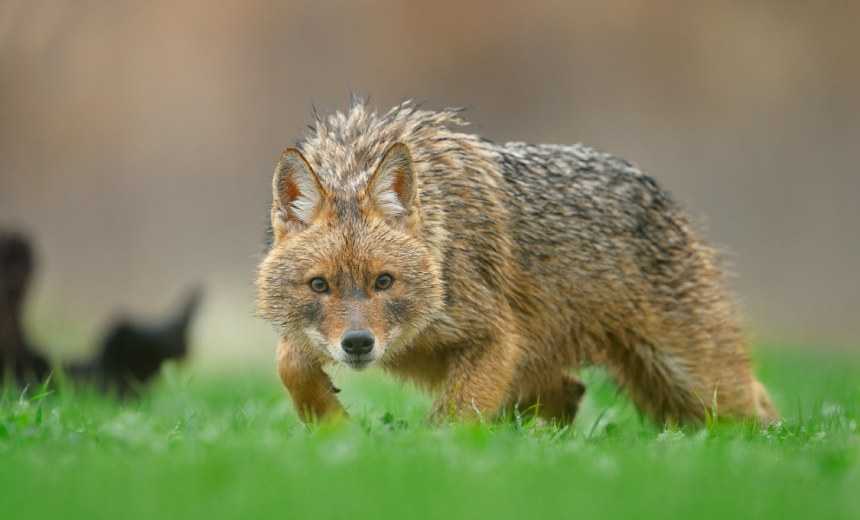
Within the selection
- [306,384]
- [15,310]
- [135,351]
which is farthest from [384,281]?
[15,310]

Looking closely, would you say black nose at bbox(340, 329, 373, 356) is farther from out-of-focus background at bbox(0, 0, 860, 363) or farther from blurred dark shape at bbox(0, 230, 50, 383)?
out-of-focus background at bbox(0, 0, 860, 363)

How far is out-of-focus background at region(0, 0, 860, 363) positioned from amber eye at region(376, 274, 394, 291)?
8870mm

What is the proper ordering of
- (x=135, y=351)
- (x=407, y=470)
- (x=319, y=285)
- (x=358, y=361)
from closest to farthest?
(x=407, y=470), (x=358, y=361), (x=319, y=285), (x=135, y=351)

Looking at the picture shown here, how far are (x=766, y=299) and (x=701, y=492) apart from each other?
12.3 meters

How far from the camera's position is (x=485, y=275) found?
6746mm

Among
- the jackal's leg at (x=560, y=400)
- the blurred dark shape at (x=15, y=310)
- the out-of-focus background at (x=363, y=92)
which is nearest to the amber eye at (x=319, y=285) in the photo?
the jackal's leg at (x=560, y=400)

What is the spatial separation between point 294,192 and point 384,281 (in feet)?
2.51

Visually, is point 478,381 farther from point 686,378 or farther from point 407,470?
point 407,470

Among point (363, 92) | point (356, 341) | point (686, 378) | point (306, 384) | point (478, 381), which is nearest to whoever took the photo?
point (356, 341)

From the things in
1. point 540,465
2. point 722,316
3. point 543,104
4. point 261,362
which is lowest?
point 261,362

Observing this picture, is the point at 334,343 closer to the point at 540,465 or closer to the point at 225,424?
the point at 225,424

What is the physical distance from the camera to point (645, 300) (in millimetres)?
7363

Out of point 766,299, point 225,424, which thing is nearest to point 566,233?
point 225,424

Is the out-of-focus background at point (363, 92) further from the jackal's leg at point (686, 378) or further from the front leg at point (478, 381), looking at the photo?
the front leg at point (478, 381)
